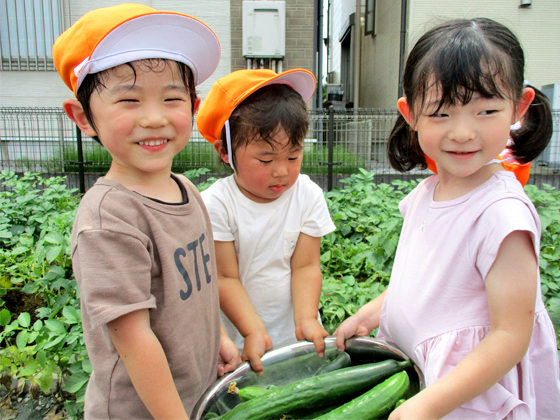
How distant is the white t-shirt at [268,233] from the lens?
165 cm

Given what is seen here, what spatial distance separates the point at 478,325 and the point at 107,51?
3.77 feet

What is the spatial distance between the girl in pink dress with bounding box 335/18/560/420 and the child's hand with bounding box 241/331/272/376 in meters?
0.47

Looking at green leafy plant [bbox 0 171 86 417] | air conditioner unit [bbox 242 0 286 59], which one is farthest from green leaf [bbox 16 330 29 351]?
air conditioner unit [bbox 242 0 286 59]

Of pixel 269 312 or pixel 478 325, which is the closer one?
pixel 478 325

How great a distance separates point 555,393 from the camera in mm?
1123

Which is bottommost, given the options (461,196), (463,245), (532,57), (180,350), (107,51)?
(180,350)

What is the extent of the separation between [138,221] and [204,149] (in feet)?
20.0

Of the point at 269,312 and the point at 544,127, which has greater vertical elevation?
the point at 544,127

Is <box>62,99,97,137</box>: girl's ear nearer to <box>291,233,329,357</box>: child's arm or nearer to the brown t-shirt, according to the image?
the brown t-shirt

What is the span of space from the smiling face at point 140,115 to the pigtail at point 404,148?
760mm

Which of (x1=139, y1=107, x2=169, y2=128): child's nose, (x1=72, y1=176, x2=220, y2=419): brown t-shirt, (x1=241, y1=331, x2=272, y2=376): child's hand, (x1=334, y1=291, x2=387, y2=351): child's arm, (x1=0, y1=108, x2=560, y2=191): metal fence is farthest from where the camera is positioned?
(x1=0, y1=108, x2=560, y2=191): metal fence

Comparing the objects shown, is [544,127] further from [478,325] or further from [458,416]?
[458,416]

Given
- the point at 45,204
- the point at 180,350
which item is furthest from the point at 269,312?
the point at 45,204

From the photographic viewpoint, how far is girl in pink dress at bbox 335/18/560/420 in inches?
38.6
